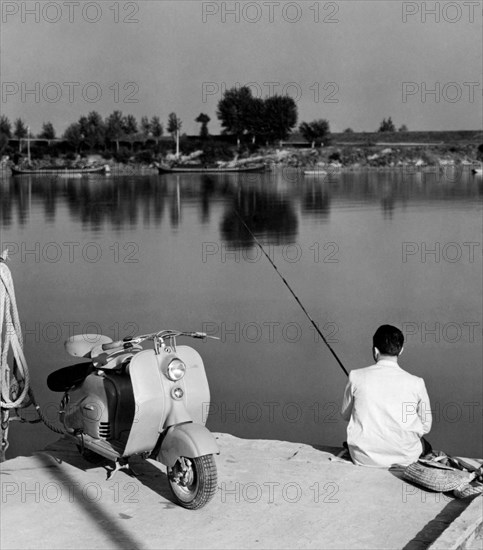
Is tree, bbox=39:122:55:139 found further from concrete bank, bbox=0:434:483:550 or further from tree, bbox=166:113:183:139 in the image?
concrete bank, bbox=0:434:483:550

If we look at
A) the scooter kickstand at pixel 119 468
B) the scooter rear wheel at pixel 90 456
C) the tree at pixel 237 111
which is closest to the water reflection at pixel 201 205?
the scooter rear wheel at pixel 90 456

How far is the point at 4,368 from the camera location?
641cm

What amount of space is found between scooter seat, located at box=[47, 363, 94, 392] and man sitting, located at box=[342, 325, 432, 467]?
1.62 metres

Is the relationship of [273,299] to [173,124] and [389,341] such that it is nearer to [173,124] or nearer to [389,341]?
[389,341]

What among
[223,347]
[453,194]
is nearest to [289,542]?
[223,347]

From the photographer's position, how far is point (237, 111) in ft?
384

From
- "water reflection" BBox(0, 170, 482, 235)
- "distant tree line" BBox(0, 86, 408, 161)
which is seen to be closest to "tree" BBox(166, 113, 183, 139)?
"distant tree line" BBox(0, 86, 408, 161)

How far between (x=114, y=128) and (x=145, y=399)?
112286mm

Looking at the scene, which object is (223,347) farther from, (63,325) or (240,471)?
(240,471)

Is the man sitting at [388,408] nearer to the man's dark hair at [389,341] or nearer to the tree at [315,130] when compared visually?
the man's dark hair at [389,341]

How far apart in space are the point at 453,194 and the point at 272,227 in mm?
22070

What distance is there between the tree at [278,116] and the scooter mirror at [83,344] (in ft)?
368

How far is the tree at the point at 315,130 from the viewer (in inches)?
4734

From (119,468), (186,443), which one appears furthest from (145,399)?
(119,468)
